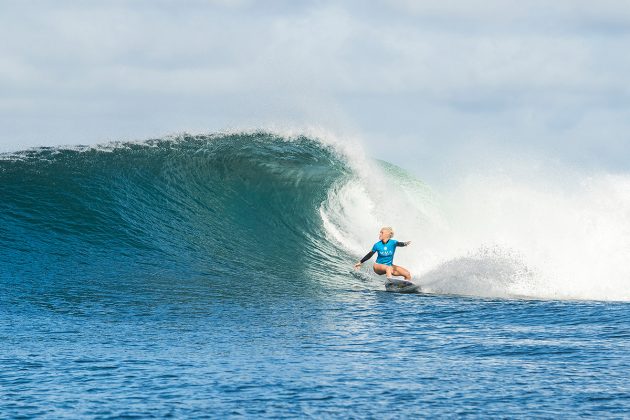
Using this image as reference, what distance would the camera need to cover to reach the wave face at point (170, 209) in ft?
52.1

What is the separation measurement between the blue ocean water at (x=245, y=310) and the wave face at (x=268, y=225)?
2.8 inches

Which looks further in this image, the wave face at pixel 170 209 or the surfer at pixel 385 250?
the wave face at pixel 170 209

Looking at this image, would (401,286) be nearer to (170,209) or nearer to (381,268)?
(381,268)

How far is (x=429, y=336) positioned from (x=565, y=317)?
2201 millimetres

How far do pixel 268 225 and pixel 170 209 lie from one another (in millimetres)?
2360

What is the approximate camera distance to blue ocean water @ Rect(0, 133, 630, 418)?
7.26m

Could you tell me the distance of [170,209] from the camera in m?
19.6

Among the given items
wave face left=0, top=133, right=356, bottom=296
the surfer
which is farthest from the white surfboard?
wave face left=0, top=133, right=356, bottom=296

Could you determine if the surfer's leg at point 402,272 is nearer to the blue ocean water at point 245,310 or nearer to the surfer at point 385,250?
the surfer at point 385,250

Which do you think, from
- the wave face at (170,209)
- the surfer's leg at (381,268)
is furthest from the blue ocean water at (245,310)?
the surfer's leg at (381,268)

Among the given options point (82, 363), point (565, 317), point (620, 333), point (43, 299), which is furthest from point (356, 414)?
point (43, 299)

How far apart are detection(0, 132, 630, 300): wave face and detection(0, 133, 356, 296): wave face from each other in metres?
0.04

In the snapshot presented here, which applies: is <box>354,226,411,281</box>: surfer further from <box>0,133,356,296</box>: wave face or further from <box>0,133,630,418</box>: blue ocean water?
<box>0,133,356,296</box>: wave face

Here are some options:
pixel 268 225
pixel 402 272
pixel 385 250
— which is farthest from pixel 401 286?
pixel 268 225
